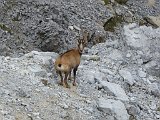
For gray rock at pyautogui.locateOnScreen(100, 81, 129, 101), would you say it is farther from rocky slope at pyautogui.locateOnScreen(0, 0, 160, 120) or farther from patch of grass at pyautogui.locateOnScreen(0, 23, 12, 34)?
patch of grass at pyautogui.locateOnScreen(0, 23, 12, 34)

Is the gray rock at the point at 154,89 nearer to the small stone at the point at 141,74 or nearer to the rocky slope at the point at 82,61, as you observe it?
the rocky slope at the point at 82,61

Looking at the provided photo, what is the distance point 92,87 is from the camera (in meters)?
17.2

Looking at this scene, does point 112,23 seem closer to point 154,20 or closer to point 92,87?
point 154,20

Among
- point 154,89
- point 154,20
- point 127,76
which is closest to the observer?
point 154,89

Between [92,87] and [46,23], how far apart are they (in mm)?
7098

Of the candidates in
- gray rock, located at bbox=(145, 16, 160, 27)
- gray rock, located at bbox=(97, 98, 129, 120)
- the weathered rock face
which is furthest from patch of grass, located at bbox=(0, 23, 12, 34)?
gray rock, located at bbox=(97, 98, 129, 120)

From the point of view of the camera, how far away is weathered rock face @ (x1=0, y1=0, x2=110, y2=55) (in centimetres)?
2244

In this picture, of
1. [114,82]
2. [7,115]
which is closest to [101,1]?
[114,82]

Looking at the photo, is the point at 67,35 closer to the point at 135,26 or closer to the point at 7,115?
the point at 135,26

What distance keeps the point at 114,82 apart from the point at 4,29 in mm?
7522

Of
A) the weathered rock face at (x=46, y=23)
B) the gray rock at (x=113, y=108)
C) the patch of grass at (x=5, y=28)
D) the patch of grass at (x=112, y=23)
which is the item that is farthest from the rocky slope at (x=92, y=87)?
the patch of grass at (x=5, y=28)

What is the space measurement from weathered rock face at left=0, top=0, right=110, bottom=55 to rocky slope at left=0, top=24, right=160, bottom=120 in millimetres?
2019

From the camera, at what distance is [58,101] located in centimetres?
1498

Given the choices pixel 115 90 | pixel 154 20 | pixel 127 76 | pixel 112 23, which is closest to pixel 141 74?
pixel 127 76
